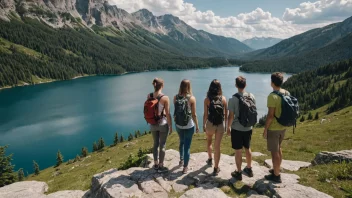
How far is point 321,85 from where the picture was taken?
144750mm

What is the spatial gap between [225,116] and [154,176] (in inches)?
195

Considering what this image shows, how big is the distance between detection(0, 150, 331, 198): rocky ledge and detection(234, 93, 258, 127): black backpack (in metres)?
2.98

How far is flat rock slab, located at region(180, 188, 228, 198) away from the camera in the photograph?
11.2 m

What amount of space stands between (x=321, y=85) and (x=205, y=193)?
15708 centimetres

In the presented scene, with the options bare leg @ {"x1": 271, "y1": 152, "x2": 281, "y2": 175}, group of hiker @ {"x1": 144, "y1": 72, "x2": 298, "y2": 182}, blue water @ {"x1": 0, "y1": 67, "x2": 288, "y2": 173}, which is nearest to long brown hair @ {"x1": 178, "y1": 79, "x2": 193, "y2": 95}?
group of hiker @ {"x1": 144, "y1": 72, "x2": 298, "y2": 182}

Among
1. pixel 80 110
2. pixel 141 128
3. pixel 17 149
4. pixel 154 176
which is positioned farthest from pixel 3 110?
pixel 154 176

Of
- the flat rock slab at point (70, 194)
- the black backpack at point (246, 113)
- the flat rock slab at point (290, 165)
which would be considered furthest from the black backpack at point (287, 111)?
the flat rock slab at point (70, 194)

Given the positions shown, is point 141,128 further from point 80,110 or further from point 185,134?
point 185,134

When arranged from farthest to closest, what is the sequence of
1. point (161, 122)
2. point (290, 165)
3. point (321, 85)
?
point (321, 85)
point (290, 165)
point (161, 122)

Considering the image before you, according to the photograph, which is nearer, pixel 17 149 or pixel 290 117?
pixel 290 117

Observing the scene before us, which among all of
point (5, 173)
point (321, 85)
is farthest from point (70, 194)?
point (321, 85)

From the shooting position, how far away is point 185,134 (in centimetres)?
1341

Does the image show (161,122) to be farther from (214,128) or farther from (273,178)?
(273,178)

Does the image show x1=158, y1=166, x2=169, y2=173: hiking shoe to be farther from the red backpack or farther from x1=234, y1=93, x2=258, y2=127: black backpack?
x1=234, y1=93, x2=258, y2=127: black backpack
